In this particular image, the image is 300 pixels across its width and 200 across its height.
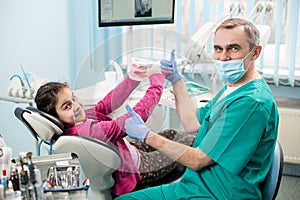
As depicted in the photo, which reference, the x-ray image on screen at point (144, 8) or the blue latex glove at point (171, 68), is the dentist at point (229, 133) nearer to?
the blue latex glove at point (171, 68)

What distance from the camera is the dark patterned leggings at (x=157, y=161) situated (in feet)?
5.13

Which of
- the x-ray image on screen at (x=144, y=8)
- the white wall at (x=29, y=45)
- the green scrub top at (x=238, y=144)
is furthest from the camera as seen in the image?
the white wall at (x=29, y=45)

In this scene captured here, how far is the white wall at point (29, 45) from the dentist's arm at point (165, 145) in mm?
1807

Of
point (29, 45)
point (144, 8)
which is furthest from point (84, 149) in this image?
point (29, 45)

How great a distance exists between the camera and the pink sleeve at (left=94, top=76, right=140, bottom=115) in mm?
1531

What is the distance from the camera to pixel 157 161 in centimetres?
156

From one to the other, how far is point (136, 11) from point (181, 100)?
90cm

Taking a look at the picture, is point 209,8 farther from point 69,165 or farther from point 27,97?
point 69,165

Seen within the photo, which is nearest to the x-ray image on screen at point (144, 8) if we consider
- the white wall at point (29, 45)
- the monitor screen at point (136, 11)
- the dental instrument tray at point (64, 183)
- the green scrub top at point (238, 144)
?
the monitor screen at point (136, 11)

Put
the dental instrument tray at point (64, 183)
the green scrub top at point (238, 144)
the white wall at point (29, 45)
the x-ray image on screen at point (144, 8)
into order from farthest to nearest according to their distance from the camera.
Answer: the white wall at point (29, 45) < the x-ray image on screen at point (144, 8) < the green scrub top at point (238, 144) < the dental instrument tray at point (64, 183)

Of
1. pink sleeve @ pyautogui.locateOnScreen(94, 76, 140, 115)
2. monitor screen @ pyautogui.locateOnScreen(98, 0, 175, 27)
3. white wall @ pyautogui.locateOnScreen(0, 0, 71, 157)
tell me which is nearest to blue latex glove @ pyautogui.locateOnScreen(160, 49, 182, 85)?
pink sleeve @ pyautogui.locateOnScreen(94, 76, 140, 115)

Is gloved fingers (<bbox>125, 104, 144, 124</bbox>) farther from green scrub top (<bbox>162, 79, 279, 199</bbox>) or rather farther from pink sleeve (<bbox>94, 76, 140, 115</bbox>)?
green scrub top (<bbox>162, 79, 279, 199</bbox>)

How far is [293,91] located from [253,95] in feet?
5.27

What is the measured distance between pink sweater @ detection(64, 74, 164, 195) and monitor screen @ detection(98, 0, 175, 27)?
2.28 ft
